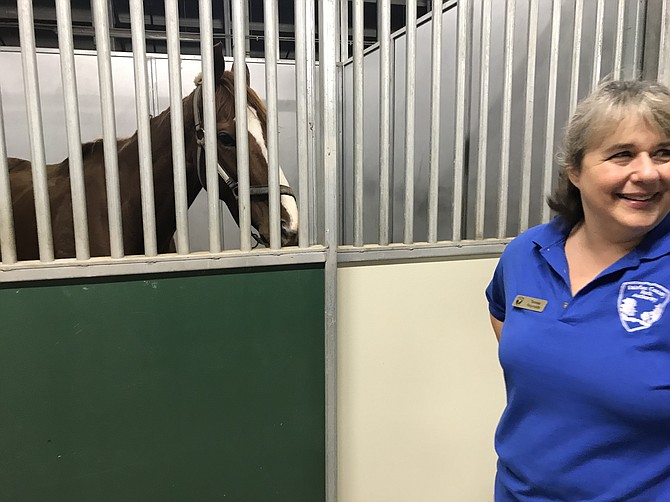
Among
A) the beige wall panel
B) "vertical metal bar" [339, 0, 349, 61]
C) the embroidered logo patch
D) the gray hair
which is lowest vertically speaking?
the beige wall panel

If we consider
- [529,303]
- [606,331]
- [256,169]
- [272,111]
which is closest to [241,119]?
[272,111]

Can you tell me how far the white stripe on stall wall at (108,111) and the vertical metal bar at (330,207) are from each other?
0.45 m

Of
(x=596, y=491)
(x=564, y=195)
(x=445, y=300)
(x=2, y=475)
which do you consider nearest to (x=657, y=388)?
(x=596, y=491)

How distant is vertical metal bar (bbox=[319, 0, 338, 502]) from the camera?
1107mm

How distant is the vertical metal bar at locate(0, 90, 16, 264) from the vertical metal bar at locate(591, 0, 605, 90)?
55.0 inches

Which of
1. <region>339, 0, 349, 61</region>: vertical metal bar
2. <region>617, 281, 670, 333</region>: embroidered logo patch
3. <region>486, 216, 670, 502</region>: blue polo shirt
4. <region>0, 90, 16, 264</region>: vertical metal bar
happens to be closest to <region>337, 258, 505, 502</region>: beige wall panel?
<region>486, 216, 670, 502</region>: blue polo shirt

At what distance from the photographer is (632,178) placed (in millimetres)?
676

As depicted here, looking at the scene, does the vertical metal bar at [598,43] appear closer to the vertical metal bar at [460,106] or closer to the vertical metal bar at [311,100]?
the vertical metal bar at [460,106]

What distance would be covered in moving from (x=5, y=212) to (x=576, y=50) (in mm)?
1395

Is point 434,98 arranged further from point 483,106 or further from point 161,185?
point 161,185

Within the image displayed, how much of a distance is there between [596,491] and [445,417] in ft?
2.31

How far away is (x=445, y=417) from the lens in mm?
1387

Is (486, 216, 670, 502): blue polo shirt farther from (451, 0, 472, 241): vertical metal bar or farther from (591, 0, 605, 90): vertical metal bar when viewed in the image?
(591, 0, 605, 90): vertical metal bar

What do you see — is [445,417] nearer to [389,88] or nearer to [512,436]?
[512,436]
